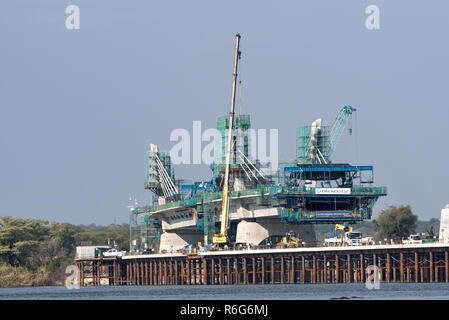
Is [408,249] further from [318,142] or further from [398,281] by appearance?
[318,142]

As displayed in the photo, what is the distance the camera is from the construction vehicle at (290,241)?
159m

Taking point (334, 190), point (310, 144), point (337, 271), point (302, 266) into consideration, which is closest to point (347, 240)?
point (302, 266)

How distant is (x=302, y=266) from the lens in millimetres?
147250

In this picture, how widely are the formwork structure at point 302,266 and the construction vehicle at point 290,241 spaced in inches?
139

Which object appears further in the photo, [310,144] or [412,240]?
[310,144]

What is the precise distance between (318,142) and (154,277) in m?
40.9

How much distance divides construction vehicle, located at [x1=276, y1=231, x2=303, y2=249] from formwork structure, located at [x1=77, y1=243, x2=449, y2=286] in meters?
3.54

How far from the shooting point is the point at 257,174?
177500mm

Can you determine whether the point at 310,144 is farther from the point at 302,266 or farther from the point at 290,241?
the point at 302,266

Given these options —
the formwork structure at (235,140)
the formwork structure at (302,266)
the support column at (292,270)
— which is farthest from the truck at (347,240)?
the formwork structure at (235,140)

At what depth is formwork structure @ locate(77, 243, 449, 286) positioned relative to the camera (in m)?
131

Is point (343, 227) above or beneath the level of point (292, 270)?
above

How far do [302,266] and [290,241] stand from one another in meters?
19.0
